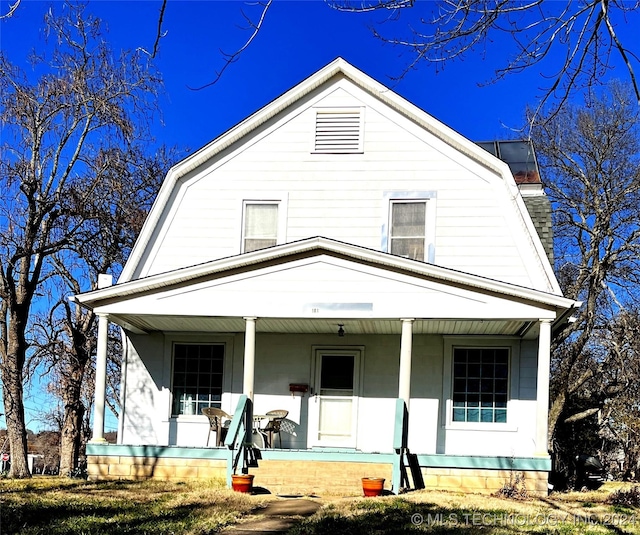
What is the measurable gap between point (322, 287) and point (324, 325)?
1.41m

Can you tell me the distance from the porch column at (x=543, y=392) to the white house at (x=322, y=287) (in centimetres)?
44

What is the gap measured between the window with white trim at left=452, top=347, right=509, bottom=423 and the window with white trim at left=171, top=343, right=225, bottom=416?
4360 mm

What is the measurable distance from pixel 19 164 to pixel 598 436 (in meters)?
16.2

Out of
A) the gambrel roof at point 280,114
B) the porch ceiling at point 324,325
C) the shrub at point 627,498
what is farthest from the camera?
the gambrel roof at point 280,114

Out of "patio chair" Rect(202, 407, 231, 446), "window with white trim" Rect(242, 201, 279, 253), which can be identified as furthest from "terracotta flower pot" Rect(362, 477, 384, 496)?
"window with white trim" Rect(242, 201, 279, 253)

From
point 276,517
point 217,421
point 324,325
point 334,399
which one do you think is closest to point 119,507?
point 276,517

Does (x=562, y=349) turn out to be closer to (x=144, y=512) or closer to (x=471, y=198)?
(x=471, y=198)

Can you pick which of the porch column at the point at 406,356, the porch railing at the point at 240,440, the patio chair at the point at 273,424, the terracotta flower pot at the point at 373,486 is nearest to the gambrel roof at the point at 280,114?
the porch column at the point at 406,356

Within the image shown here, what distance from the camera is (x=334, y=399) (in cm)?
1536

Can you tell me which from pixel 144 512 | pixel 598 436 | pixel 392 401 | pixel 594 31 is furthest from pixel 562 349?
pixel 594 31

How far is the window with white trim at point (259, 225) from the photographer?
Answer: 15266mm

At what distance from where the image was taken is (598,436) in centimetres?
2278

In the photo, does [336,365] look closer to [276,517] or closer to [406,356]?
[406,356]

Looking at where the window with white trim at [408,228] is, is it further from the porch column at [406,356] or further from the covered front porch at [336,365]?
the porch column at [406,356]
